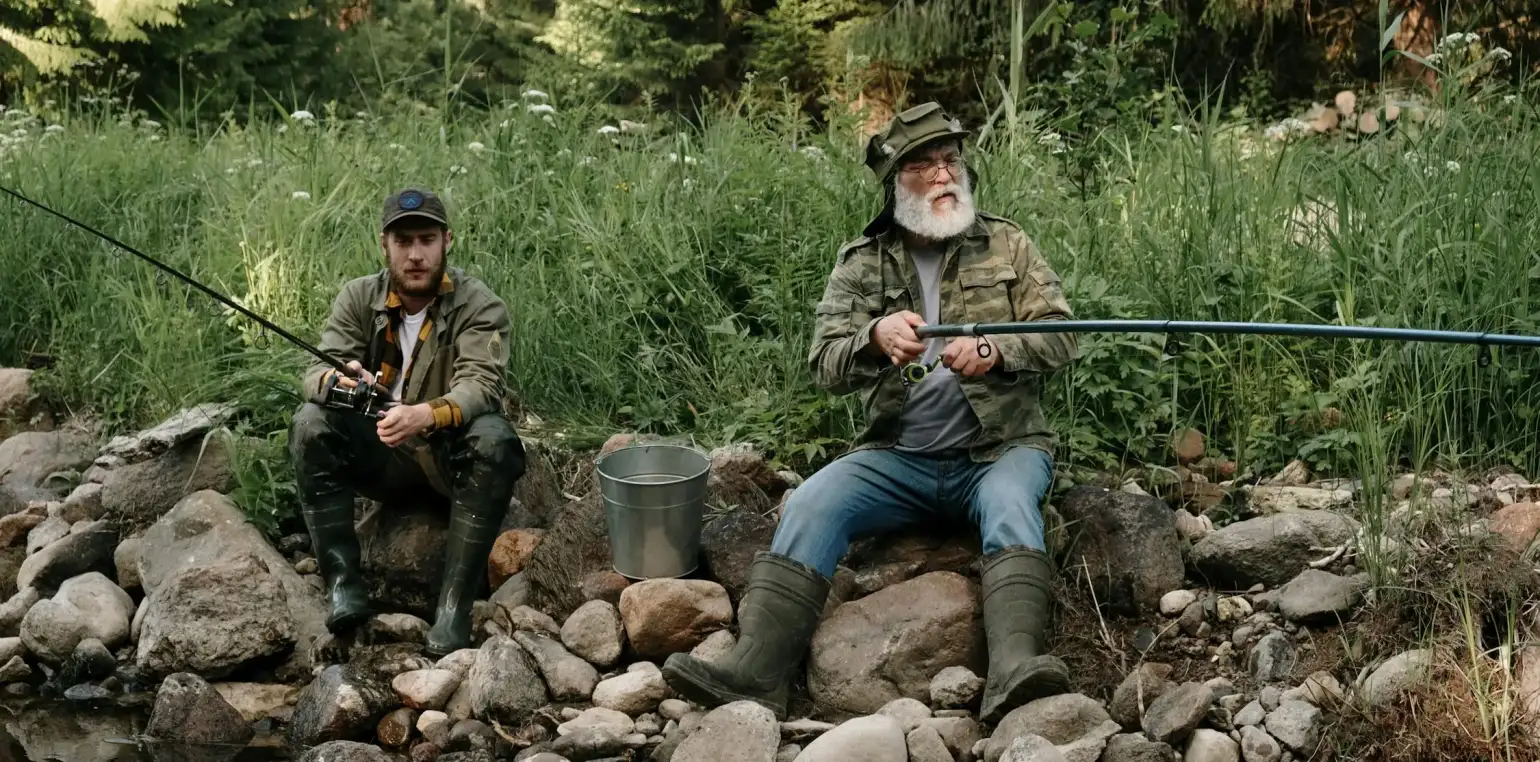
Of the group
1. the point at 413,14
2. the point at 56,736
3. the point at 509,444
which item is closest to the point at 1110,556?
the point at 509,444

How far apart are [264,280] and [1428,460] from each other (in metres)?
4.20

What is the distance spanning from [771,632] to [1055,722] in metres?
0.76

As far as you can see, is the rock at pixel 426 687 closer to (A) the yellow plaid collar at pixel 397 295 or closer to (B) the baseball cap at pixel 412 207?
(A) the yellow plaid collar at pixel 397 295

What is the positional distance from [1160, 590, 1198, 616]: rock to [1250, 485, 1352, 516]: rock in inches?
16.9

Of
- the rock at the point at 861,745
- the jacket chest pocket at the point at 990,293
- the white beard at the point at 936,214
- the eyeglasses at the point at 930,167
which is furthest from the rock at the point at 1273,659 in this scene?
the eyeglasses at the point at 930,167

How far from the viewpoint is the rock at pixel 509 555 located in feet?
16.0

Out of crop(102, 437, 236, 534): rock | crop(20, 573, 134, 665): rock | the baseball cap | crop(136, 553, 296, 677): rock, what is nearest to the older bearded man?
the baseball cap

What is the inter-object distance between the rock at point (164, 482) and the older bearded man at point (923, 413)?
2.38 meters

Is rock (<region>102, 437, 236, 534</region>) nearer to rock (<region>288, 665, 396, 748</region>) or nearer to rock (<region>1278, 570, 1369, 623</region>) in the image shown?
rock (<region>288, 665, 396, 748</region>)

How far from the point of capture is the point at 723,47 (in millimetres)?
12969

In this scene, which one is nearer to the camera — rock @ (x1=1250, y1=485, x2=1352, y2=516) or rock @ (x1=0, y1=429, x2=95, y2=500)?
rock @ (x1=1250, y1=485, x2=1352, y2=516)

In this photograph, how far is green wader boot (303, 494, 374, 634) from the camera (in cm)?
463

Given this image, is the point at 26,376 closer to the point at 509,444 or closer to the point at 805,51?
the point at 509,444

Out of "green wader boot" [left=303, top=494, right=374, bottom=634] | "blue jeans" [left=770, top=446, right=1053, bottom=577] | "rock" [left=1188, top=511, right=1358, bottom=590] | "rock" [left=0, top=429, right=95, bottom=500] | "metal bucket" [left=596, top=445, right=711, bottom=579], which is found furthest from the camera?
"rock" [left=0, top=429, right=95, bottom=500]
